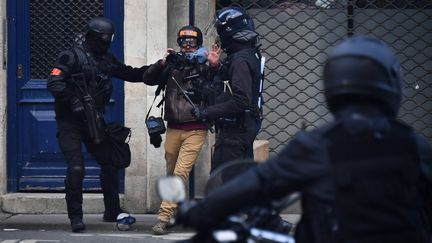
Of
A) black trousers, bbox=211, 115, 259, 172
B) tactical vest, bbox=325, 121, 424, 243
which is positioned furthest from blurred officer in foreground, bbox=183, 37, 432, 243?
black trousers, bbox=211, 115, 259, 172

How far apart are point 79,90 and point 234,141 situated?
1.70m

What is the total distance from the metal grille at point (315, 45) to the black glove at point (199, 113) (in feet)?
8.42

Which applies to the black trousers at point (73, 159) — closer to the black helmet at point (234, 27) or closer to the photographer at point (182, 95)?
the photographer at point (182, 95)

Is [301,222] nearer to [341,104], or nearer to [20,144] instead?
[341,104]

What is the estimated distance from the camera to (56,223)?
33.0 feet

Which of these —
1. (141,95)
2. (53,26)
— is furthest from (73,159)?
(53,26)

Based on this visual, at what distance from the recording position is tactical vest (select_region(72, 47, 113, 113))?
9188 millimetres

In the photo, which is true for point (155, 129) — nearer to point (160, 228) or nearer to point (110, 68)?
point (110, 68)

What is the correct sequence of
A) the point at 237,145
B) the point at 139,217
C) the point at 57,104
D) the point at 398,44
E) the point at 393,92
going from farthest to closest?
the point at 398,44 < the point at 139,217 < the point at 57,104 < the point at 237,145 < the point at 393,92

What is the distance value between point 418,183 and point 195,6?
296 inches

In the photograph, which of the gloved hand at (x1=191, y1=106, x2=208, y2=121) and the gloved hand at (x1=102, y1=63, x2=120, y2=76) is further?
the gloved hand at (x1=102, y1=63, x2=120, y2=76)

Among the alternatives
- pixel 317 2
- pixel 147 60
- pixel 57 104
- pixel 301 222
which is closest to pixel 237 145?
pixel 57 104

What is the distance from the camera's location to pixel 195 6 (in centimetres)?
1092

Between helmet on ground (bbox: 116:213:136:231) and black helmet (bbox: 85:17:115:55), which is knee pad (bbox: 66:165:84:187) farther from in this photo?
black helmet (bbox: 85:17:115:55)
